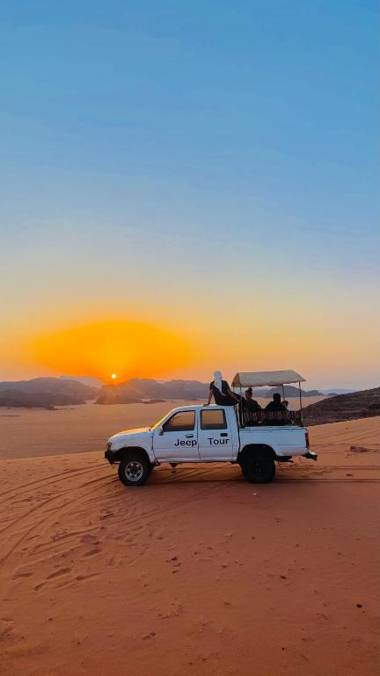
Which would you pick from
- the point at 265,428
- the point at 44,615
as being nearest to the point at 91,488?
the point at 265,428

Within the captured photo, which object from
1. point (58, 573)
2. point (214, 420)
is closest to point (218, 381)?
point (214, 420)

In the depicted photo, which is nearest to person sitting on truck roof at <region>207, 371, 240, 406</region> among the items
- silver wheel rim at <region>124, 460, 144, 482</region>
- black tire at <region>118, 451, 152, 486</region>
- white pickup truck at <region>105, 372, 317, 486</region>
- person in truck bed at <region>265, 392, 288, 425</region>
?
white pickup truck at <region>105, 372, 317, 486</region>

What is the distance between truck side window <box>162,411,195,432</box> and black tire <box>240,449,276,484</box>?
142 centimetres

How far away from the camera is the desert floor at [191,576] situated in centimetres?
489

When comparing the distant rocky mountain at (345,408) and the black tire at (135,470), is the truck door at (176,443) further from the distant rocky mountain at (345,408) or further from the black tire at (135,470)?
the distant rocky mountain at (345,408)

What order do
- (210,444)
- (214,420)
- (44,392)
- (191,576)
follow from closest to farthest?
(191,576), (210,444), (214,420), (44,392)

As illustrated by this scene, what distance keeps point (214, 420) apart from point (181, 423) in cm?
78

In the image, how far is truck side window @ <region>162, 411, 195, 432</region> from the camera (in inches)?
455

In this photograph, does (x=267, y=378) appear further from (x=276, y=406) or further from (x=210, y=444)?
(x=210, y=444)

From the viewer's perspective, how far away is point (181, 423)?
1165cm

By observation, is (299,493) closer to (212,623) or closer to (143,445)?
(143,445)

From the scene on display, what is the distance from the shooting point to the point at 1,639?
5223 mm

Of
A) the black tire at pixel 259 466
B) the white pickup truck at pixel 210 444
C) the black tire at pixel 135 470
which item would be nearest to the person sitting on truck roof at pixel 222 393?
the white pickup truck at pixel 210 444

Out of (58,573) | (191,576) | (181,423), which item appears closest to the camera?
(191,576)
